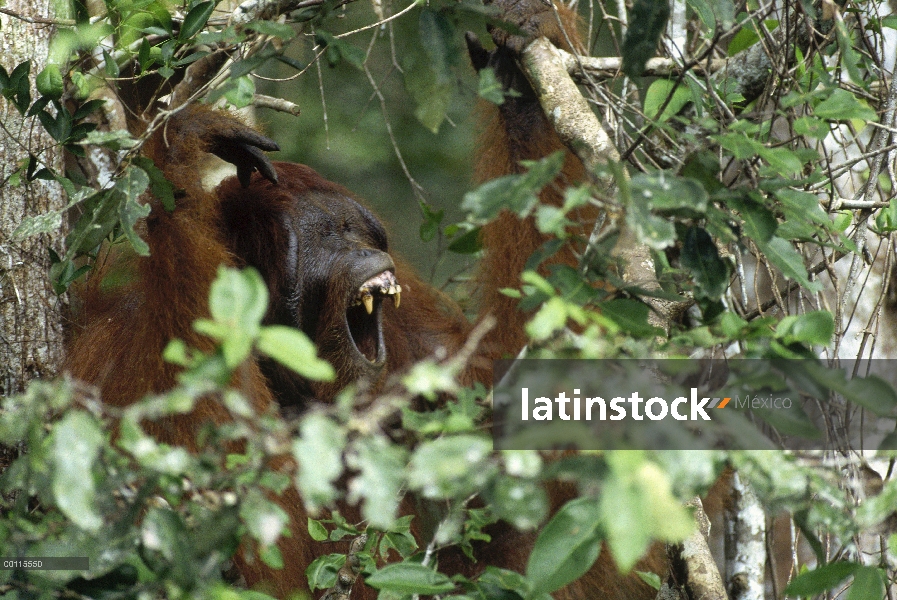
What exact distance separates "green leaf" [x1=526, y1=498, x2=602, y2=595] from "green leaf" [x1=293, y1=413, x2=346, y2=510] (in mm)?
346

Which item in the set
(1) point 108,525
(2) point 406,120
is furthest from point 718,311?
(2) point 406,120

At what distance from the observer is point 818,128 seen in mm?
1564

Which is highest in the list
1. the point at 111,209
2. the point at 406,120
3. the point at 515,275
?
the point at 111,209

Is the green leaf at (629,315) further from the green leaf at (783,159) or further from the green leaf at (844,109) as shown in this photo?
the green leaf at (844,109)

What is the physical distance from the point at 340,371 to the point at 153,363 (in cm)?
57

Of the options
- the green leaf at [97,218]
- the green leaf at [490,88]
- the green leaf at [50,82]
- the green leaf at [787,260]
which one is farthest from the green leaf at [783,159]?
the green leaf at [50,82]

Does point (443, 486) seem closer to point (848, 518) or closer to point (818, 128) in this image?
point (848, 518)

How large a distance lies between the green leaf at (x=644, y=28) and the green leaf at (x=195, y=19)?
1.17 metres

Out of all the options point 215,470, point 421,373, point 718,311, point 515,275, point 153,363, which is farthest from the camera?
point 515,275

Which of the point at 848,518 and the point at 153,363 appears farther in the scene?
the point at 153,363

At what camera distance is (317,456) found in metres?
0.92

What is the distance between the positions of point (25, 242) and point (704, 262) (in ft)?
6.06

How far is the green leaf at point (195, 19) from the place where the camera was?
220cm

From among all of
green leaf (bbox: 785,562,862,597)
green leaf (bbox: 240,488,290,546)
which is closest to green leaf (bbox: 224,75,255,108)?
green leaf (bbox: 240,488,290,546)
